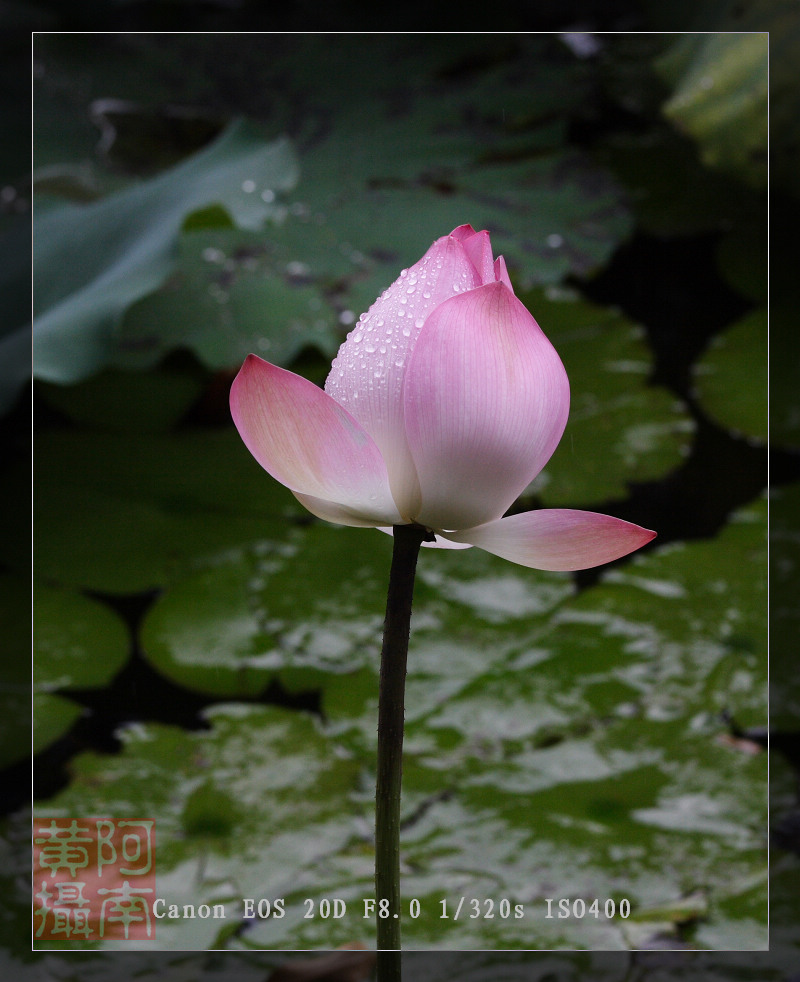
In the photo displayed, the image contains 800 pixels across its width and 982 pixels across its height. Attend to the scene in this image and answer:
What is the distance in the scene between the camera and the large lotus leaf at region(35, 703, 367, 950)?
1.21ft

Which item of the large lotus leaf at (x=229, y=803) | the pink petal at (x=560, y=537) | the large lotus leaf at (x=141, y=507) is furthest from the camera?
the large lotus leaf at (x=141, y=507)

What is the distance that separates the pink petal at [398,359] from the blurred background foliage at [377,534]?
0.90 feet

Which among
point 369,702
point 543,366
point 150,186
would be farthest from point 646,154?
point 543,366

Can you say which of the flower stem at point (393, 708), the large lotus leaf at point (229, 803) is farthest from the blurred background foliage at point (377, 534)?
the flower stem at point (393, 708)

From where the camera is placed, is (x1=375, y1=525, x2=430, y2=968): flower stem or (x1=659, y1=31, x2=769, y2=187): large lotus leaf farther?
(x1=659, y1=31, x2=769, y2=187): large lotus leaf

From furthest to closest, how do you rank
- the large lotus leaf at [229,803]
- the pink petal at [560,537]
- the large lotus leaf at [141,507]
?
1. the large lotus leaf at [141,507]
2. the large lotus leaf at [229,803]
3. the pink petal at [560,537]

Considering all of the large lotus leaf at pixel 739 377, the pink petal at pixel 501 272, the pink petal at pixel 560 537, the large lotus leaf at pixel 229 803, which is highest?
the large lotus leaf at pixel 739 377

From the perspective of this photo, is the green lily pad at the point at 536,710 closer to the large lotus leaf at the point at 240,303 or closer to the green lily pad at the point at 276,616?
the green lily pad at the point at 276,616

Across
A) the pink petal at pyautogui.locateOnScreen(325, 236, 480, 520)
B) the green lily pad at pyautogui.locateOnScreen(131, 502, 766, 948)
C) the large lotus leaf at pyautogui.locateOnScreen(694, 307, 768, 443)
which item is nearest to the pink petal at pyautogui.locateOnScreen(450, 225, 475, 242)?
the pink petal at pyautogui.locateOnScreen(325, 236, 480, 520)

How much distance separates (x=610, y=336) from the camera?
64 centimetres

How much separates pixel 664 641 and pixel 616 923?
0.51ft

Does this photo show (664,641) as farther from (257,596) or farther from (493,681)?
(257,596)

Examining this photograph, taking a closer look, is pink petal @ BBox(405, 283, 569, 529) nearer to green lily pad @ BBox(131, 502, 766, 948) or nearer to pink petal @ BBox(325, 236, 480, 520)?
pink petal @ BBox(325, 236, 480, 520)

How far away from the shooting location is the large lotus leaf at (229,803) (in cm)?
37
